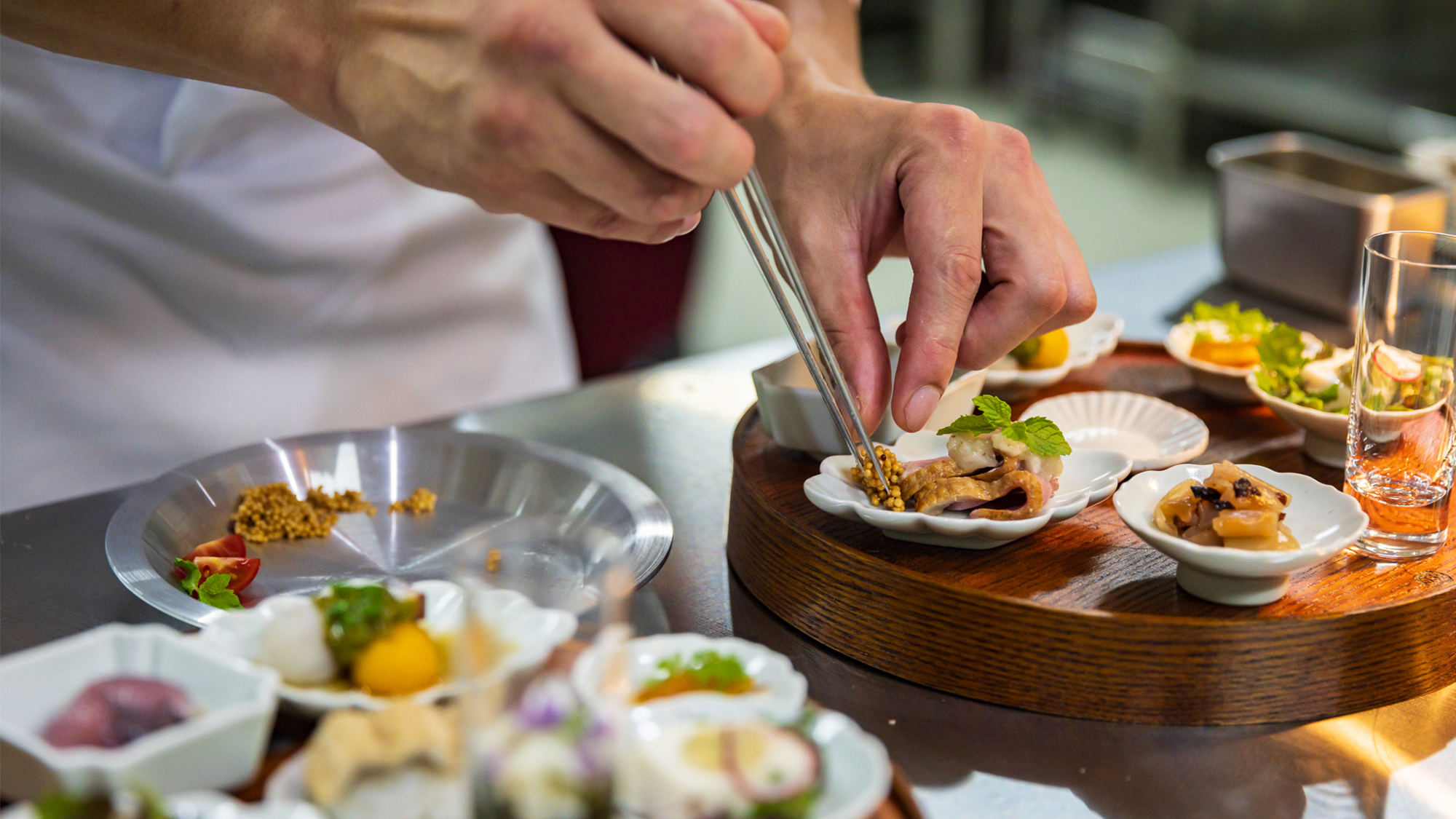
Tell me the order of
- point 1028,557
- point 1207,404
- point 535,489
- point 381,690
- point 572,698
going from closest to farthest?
1. point 572,698
2. point 381,690
3. point 1028,557
4. point 535,489
5. point 1207,404

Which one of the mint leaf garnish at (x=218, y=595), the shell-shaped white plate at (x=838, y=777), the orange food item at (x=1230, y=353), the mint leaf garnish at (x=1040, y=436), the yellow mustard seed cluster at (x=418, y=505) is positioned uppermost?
the shell-shaped white plate at (x=838, y=777)

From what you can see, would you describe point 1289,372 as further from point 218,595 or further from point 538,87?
point 218,595

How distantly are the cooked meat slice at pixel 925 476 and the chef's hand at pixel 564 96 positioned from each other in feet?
1.11

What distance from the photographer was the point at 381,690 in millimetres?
917

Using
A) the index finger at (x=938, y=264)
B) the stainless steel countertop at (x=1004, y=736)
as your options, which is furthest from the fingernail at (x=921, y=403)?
the stainless steel countertop at (x=1004, y=736)

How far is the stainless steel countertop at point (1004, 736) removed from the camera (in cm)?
99

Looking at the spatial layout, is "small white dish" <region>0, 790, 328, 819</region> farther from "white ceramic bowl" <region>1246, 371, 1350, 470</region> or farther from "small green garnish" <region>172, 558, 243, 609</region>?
"white ceramic bowl" <region>1246, 371, 1350, 470</region>

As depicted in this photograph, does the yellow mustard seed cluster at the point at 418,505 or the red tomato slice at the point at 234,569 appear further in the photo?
the yellow mustard seed cluster at the point at 418,505

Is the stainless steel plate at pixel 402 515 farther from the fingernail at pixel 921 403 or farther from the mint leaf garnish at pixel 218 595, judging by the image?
the fingernail at pixel 921 403

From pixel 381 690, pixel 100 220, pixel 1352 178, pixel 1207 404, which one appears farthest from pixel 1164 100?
pixel 381 690

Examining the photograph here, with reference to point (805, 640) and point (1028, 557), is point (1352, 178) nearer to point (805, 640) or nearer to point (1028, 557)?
point (1028, 557)

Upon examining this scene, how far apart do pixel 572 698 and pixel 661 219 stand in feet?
1.49

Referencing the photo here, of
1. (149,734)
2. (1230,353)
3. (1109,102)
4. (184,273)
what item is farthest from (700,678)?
(1109,102)


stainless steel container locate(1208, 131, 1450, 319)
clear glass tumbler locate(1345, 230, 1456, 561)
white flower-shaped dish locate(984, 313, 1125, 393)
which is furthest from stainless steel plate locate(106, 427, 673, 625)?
stainless steel container locate(1208, 131, 1450, 319)
